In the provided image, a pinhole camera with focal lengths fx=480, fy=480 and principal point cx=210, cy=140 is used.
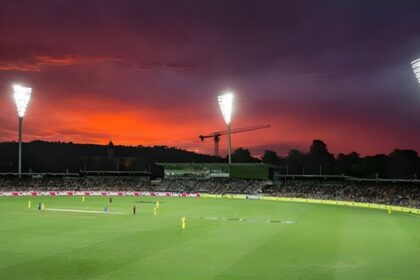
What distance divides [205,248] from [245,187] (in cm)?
7500

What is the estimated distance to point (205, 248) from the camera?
35781 millimetres

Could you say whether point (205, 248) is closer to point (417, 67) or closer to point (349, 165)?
point (417, 67)

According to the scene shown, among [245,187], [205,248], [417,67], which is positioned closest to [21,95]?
[245,187]

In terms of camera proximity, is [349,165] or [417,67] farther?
[349,165]

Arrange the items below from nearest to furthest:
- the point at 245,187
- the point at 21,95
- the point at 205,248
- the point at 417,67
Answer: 1. the point at 205,248
2. the point at 417,67
3. the point at 21,95
4. the point at 245,187

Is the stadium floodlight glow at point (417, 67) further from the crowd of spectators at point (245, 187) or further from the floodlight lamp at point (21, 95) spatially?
the floodlight lamp at point (21, 95)

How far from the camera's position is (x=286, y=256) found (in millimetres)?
33250

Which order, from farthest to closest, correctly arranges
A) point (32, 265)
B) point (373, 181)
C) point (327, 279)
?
point (373, 181) → point (32, 265) → point (327, 279)

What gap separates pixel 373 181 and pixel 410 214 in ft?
95.6

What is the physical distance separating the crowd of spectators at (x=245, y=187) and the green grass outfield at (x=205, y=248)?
92.1 ft

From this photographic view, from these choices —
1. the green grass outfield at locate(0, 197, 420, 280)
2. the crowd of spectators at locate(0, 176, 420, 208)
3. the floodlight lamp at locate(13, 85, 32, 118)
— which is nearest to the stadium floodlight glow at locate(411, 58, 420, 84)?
the green grass outfield at locate(0, 197, 420, 280)

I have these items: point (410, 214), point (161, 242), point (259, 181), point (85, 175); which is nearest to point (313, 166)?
point (259, 181)

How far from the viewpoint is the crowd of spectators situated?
85.5m

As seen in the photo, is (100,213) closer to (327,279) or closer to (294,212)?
(294,212)
